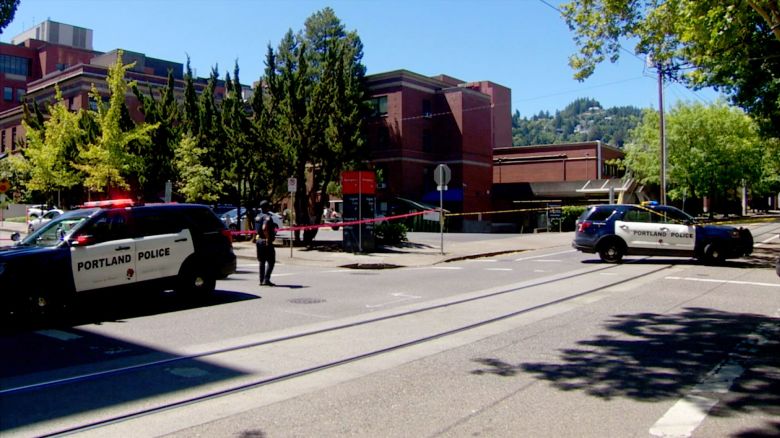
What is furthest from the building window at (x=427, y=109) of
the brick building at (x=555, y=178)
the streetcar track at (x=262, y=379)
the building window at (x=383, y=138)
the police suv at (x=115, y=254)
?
the streetcar track at (x=262, y=379)

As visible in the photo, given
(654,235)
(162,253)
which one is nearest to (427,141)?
(654,235)

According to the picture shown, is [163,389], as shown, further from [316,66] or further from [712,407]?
[316,66]

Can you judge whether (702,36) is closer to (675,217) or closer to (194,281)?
(675,217)

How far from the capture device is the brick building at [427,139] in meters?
47.8

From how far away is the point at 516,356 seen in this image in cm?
697

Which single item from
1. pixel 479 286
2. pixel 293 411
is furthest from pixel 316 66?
pixel 293 411

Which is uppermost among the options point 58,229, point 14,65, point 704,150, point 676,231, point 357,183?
point 14,65

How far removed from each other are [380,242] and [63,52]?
239 feet

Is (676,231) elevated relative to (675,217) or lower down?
lower down

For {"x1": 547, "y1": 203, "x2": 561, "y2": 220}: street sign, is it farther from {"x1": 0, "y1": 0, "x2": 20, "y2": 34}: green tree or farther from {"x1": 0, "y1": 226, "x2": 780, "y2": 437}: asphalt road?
{"x1": 0, "y1": 0, "x2": 20, "y2": 34}: green tree

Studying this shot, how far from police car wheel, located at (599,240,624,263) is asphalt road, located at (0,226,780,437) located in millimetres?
5473

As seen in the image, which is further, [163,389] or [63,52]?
[63,52]

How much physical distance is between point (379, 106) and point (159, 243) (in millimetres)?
39893

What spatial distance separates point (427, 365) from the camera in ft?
21.7
